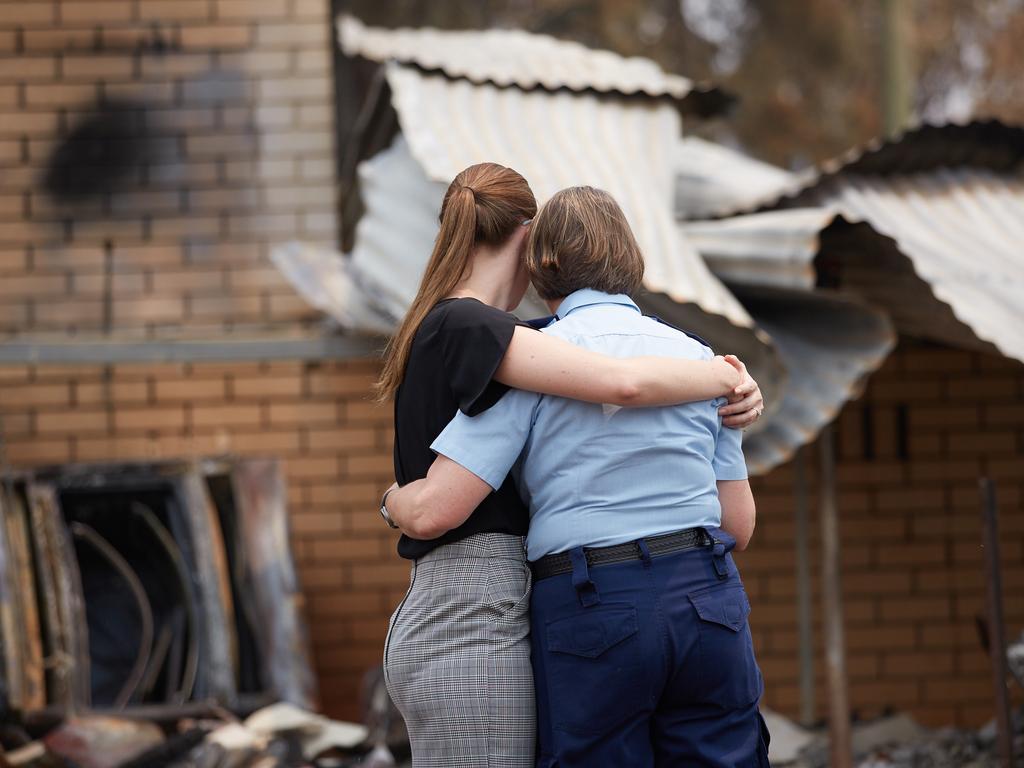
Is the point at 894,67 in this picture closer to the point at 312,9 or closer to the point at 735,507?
the point at 312,9

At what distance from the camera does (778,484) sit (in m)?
5.20

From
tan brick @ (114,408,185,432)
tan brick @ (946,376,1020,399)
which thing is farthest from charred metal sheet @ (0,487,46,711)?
tan brick @ (946,376,1020,399)

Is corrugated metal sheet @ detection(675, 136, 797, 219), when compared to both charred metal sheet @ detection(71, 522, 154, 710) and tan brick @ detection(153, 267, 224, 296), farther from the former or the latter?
charred metal sheet @ detection(71, 522, 154, 710)

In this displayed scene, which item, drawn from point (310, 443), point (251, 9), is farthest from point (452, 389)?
point (251, 9)

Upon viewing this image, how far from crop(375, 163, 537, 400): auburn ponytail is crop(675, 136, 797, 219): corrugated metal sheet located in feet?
7.99

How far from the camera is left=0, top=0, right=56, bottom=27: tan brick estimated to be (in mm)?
5125

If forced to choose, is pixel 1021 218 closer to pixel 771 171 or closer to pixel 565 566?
pixel 771 171

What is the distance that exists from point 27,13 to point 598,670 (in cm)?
427

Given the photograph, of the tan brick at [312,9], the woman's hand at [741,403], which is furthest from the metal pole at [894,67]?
the woman's hand at [741,403]

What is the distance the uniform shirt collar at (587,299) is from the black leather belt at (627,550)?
0.41 m

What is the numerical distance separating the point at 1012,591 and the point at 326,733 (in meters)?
2.89

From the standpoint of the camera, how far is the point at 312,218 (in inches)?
204

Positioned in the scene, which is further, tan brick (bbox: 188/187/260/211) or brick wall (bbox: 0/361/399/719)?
tan brick (bbox: 188/187/260/211)

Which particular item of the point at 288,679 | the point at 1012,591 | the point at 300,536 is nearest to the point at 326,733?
the point at 288,679
